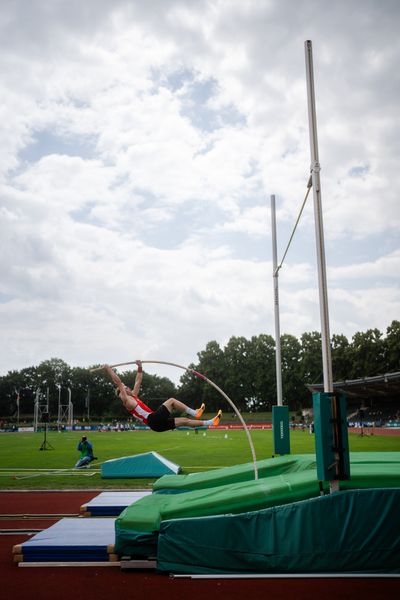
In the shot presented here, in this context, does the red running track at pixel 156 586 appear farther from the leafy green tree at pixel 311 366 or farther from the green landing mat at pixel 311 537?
the leafy green tree at pixel 311 366

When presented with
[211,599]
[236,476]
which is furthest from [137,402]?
[211,599]

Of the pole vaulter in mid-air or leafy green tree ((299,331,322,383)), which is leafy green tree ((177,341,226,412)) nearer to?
leafy green tree ((299,331,322,383))

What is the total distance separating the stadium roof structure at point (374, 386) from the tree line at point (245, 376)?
5.95m

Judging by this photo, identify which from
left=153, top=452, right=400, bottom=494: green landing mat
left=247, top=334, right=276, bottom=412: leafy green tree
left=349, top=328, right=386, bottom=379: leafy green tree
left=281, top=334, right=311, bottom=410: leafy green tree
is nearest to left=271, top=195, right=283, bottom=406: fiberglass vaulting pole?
left=153, top=452, right=400, bottom=494: green landing mat

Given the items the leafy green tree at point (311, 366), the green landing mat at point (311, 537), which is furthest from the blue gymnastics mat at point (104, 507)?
the leafy green tree at point (311, 366)

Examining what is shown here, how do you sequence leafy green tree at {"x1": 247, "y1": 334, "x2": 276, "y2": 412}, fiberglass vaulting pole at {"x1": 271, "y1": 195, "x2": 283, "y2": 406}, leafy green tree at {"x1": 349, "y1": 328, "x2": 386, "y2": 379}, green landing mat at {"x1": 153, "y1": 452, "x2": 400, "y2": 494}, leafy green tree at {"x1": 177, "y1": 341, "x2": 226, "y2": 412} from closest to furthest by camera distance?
green landing mat at {"x1": 153, "y1": 452, "x2": 400, "y2": 494}
fiberglass vaulting pole at {"x1": 271, "y1": 195, "x2": 283, "y2": 406}
leafy green tree at {"x1": 349, "y1": 328, "x2": 386, "y2": 379}
leafy green tree at {"x1": 177, "y1": 341, "x2": 226, "y2": 412}
leafy green tree at {"x1": 247, "y1": 334, "x2": 276, "y2": 412}

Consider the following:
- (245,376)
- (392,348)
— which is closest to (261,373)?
(245,376)

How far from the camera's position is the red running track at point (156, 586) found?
15.4ft

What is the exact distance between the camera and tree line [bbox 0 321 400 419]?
62719 millimetres

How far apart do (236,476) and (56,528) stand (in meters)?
2.53

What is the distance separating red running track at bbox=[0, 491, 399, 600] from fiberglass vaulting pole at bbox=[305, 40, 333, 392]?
1.92m

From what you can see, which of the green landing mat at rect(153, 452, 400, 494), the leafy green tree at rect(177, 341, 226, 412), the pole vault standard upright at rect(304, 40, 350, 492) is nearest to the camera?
the pole vault standard upright at rect(304, 40, 350, 492)

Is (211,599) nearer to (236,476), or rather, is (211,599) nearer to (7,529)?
(236,476)

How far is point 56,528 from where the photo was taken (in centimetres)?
657
